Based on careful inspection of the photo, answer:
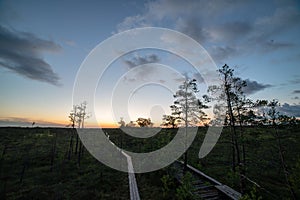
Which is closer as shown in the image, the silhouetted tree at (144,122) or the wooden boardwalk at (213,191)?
the wooden boardwalk at (213,191)

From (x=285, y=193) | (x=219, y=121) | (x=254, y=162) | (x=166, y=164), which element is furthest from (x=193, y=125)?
(x=254, y=162)

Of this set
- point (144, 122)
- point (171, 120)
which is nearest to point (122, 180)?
point (171, 120)

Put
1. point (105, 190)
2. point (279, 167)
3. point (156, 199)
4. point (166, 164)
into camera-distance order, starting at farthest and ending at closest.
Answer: point (279, 167), point (166, 164), point (105, 190), point (156, 199)

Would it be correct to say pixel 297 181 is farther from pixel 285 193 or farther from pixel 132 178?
pixel 132 178

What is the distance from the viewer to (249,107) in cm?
1644

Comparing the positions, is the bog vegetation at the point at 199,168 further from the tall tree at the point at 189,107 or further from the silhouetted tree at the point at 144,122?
the silhouetted tree at the point at 144,122

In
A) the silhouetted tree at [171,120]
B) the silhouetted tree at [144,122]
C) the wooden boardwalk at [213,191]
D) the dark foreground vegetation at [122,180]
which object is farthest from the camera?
the silhouetted tree at [144,122]

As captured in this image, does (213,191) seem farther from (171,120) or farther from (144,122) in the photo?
(144,122)

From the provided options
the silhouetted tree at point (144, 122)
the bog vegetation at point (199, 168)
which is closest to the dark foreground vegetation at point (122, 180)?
the bog vegetation at point (199, 168)

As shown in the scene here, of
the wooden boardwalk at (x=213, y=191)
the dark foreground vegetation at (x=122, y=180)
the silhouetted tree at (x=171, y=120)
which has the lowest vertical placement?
the dark foreground vegetation at (x=122, y=180)

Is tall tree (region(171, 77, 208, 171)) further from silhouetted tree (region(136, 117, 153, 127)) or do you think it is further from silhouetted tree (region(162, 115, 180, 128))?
silhouetted tree (region(136, 117, 153, 127))

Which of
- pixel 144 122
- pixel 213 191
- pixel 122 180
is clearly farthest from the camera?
pixel 144 122

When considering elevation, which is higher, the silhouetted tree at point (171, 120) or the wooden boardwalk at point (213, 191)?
the silhouetted tree at point (171, 120)

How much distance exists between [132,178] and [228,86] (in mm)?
15127
